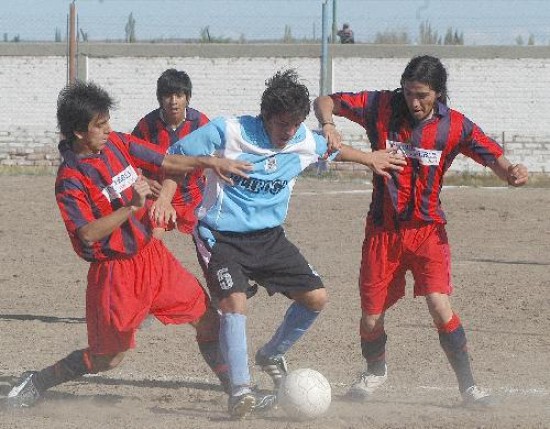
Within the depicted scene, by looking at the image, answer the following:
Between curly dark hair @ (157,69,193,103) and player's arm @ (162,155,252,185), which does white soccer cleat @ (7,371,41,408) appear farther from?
curly dark hair @ (157,69,193,103)

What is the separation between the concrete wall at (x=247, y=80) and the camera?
2252 centimetres

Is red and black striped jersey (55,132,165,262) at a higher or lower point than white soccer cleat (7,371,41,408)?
higher

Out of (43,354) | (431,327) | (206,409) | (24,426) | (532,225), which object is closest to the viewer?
(24,426)

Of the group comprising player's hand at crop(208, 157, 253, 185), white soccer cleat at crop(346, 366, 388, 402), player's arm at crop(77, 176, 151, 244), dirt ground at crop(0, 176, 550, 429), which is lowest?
dirt ground at crop(0, 176, 550, 429)

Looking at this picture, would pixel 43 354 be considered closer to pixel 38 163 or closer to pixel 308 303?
pixel 308 303

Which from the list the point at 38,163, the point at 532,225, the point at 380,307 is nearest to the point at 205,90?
the point at 38,163

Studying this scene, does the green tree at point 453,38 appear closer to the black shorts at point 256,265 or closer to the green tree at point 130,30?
the green tree at point 130,30

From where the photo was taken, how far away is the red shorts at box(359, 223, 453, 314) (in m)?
6.47

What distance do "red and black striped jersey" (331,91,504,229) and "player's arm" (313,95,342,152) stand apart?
198 millimetres

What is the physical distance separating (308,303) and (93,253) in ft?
4.02

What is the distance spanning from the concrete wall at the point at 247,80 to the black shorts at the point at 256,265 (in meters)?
16.2

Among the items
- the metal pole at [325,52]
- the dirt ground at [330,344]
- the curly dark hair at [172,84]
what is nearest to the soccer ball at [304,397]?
the dirt ground at [330,344]

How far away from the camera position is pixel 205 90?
23.2 m

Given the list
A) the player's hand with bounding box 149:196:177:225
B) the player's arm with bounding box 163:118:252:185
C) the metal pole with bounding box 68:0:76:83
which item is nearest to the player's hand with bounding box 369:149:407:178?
the player's arm with bounding box 163:118:252:185
